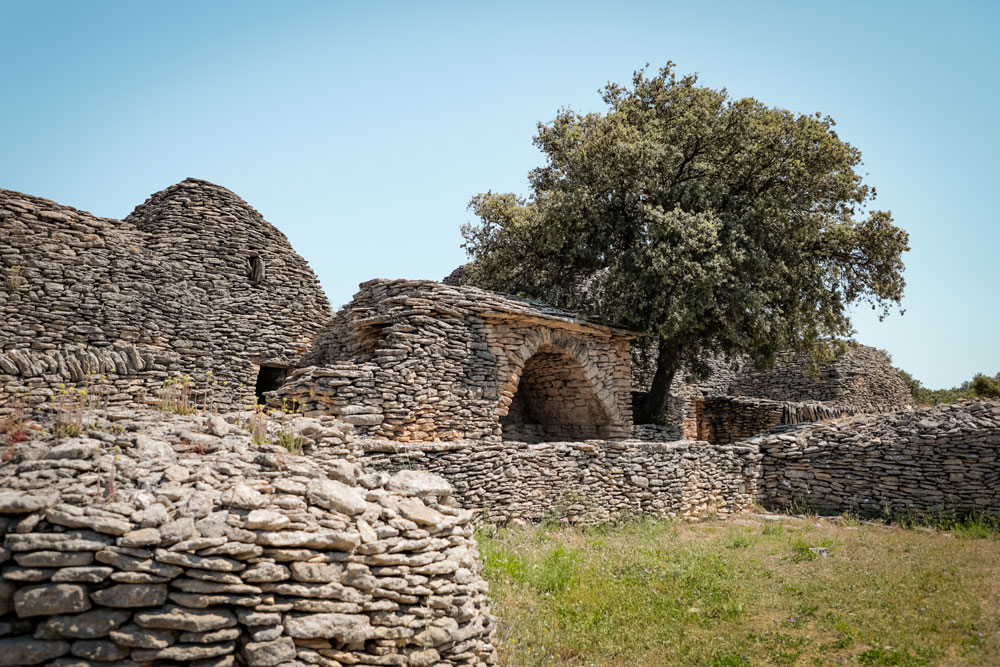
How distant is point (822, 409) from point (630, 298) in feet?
26.4

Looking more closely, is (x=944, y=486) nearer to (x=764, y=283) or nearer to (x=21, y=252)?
(x=764, y=283)

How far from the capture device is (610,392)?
15.0 meters

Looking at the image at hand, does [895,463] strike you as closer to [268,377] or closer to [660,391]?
[660,391]

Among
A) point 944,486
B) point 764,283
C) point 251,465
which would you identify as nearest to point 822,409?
point 764,283

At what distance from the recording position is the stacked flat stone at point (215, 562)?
3.96m

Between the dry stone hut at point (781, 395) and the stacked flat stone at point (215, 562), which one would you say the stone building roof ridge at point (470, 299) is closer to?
the stacked flat stone at point (215, 562)

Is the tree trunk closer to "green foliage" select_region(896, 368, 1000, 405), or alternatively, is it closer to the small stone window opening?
the small stone window opening

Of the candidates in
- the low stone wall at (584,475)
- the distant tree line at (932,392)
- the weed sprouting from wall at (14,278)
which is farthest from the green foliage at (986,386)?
the weed sprouting from wall at (14,278)

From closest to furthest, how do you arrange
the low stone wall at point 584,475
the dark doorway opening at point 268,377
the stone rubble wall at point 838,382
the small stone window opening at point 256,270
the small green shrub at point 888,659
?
the small green shrub at point 888,659 < the low stone wall at point 584,475 < the small stone window opening at point 256,270 < the dark doorway opening at point 268,377 < the stone rubble wall at point 838,382

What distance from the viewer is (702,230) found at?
1505 centimetres

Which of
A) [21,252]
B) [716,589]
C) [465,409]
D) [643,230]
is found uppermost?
[643,230]

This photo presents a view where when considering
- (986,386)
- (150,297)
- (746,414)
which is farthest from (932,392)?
(150,297)

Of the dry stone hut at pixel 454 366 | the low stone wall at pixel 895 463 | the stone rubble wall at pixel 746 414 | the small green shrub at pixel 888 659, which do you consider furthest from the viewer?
the stone rubble wall at pixel 746 414

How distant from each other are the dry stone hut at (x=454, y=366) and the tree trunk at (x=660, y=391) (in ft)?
7.71
